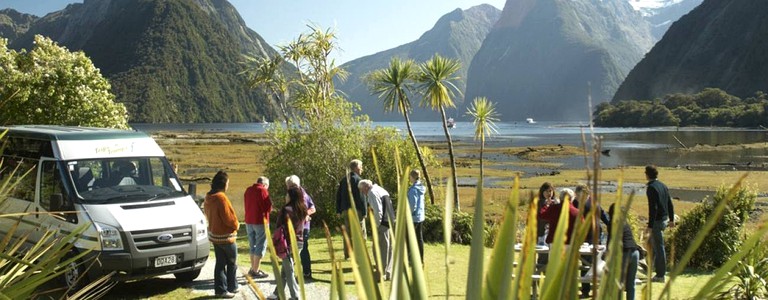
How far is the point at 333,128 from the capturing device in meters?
19.0

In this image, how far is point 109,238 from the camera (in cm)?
904

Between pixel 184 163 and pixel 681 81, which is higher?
pixel 681 81

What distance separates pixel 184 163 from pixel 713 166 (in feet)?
152

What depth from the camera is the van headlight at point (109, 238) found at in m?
8.99

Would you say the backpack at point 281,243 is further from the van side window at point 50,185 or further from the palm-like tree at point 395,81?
the palm-like tree at point 395,81

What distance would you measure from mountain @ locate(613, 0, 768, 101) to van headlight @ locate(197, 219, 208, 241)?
149 metres

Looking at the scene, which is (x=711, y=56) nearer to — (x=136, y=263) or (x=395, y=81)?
(x=395, y=81)

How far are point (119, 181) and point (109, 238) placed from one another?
192 centimetres

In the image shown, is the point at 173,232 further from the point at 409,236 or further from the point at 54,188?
the point at 409,236

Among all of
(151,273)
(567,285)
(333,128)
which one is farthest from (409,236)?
(333,128)

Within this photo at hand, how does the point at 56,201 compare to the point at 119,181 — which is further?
the point at 119,181

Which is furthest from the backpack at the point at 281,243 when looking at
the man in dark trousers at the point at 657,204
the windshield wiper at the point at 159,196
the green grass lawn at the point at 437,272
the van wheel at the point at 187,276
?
the man in dark trousers at the point at 657,204

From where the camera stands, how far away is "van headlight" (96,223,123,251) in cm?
899

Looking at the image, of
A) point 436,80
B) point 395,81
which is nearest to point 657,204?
point 436,80
